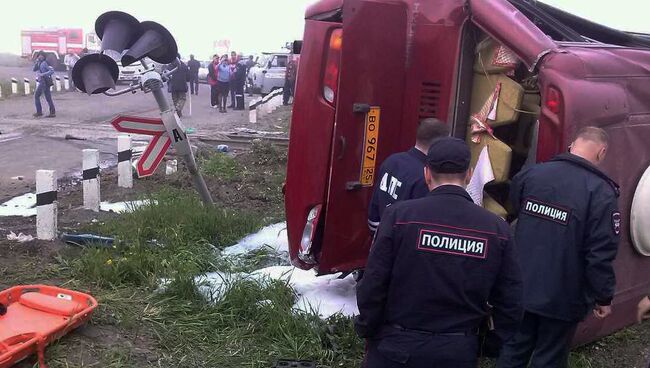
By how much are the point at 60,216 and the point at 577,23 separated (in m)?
5.64

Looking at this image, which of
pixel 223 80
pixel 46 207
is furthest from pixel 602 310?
pixel 223 80

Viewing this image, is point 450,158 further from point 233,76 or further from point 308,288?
point 233,76

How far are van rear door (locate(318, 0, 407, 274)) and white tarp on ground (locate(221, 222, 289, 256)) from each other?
4.66 ft

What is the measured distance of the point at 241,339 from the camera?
423cm

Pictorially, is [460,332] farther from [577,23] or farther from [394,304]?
[577,23]

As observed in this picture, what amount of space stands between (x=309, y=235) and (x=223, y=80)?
1866cm

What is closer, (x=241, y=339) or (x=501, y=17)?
(x=501, y=17)

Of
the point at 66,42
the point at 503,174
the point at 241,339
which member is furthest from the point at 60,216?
the point at 66,42

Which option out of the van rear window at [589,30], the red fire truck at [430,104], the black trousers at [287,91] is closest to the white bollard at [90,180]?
the red fire truck at [430,104]

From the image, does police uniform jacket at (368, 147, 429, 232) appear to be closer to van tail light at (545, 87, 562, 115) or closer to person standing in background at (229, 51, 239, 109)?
van tail light at (545, 87, 562, 115)

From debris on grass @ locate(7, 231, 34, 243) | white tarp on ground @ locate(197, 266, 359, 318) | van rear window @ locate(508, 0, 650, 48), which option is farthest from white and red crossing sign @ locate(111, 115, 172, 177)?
van rear window @ locate(508, 0, 650, 48)

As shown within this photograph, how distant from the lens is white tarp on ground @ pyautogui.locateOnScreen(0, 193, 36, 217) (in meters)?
7.71

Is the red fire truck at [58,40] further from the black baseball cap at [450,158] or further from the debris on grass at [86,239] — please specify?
the black baseball cap at [450,158]

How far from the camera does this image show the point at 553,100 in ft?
11.8
